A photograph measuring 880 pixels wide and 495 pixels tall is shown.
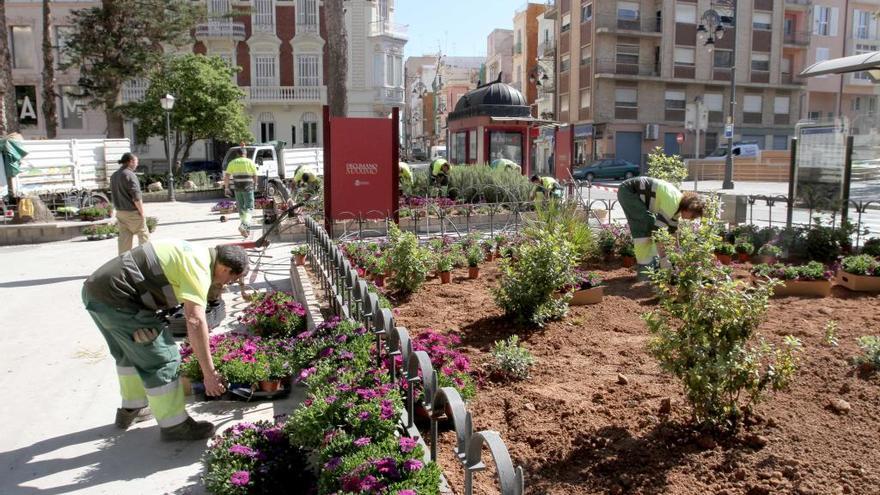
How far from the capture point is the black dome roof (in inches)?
802

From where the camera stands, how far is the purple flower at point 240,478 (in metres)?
3.16

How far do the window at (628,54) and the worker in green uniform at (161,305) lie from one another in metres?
47.7

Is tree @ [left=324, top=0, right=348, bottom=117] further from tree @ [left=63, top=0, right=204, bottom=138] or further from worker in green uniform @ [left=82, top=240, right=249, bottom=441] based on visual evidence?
tree @ [left=63, top=0, right=204, bottom=138]

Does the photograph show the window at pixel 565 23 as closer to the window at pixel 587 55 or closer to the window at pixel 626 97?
the window at pixel 587 55

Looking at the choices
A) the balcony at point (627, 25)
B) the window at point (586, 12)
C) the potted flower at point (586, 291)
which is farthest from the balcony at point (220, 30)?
the potted flower at point (586, 291)

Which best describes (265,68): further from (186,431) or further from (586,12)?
(186,431)

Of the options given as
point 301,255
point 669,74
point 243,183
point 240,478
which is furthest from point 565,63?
point 240,478

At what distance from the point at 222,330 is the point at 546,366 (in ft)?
11.1

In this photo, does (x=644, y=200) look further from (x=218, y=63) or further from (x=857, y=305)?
(x=218, y=63)

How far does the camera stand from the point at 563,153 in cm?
2139

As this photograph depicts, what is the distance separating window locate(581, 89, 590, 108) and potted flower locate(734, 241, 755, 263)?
41.7 metres

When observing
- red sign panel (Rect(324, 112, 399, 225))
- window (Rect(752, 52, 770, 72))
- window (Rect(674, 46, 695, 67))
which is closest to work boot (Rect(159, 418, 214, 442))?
red sign panel (Rect(324, 112, 399, 225))

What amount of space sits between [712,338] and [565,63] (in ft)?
172

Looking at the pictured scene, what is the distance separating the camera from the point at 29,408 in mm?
4887
